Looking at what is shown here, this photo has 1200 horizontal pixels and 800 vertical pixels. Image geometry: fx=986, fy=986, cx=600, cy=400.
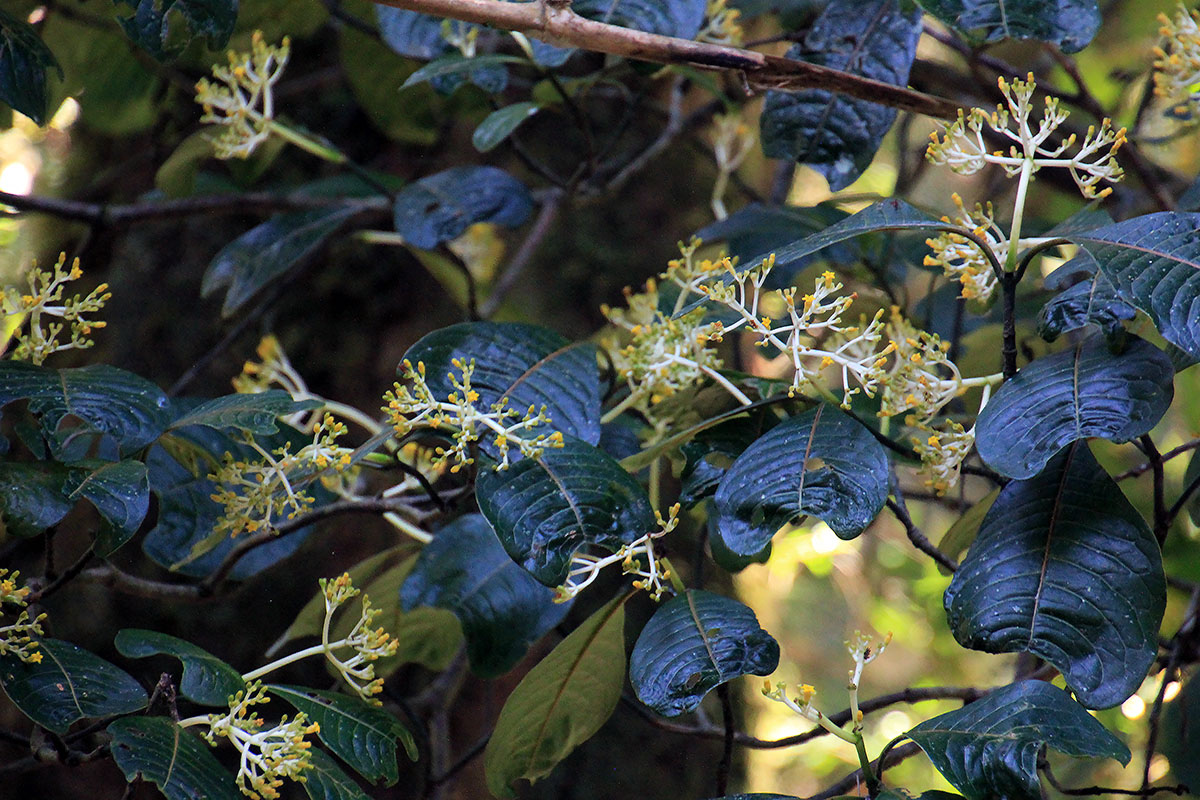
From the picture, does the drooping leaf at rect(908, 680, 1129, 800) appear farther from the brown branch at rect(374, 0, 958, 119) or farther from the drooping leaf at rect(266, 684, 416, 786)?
the brown branch at rect(374, 0, 958, 119)

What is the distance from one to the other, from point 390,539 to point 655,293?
81cm

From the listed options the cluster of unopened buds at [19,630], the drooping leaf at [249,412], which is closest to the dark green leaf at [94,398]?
the drooping leaf at [249,412]

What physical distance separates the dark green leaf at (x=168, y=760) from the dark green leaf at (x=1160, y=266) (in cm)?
80

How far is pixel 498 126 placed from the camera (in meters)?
1.23

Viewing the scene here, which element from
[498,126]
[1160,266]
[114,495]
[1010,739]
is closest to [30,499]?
[114,495]

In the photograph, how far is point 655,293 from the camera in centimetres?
122

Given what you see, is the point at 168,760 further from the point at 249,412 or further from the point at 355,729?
the point at 249,412

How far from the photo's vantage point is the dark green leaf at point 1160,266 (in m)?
0.73

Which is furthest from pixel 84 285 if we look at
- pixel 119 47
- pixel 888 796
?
pixel 888 796

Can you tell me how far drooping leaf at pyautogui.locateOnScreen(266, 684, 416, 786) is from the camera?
34.6 inches

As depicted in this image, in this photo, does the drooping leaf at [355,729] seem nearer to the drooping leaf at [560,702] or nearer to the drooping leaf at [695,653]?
the drooping leaf at [560,702]

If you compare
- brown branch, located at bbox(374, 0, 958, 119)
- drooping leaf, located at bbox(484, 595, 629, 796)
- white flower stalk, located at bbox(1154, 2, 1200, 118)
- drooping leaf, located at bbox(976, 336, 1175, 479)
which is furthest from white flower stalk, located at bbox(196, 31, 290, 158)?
A: white flower stalk, located at bbox(1154, 2, 1200, 118)

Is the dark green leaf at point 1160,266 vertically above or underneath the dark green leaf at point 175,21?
underneath

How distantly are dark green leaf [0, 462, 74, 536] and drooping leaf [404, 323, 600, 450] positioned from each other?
32cm
